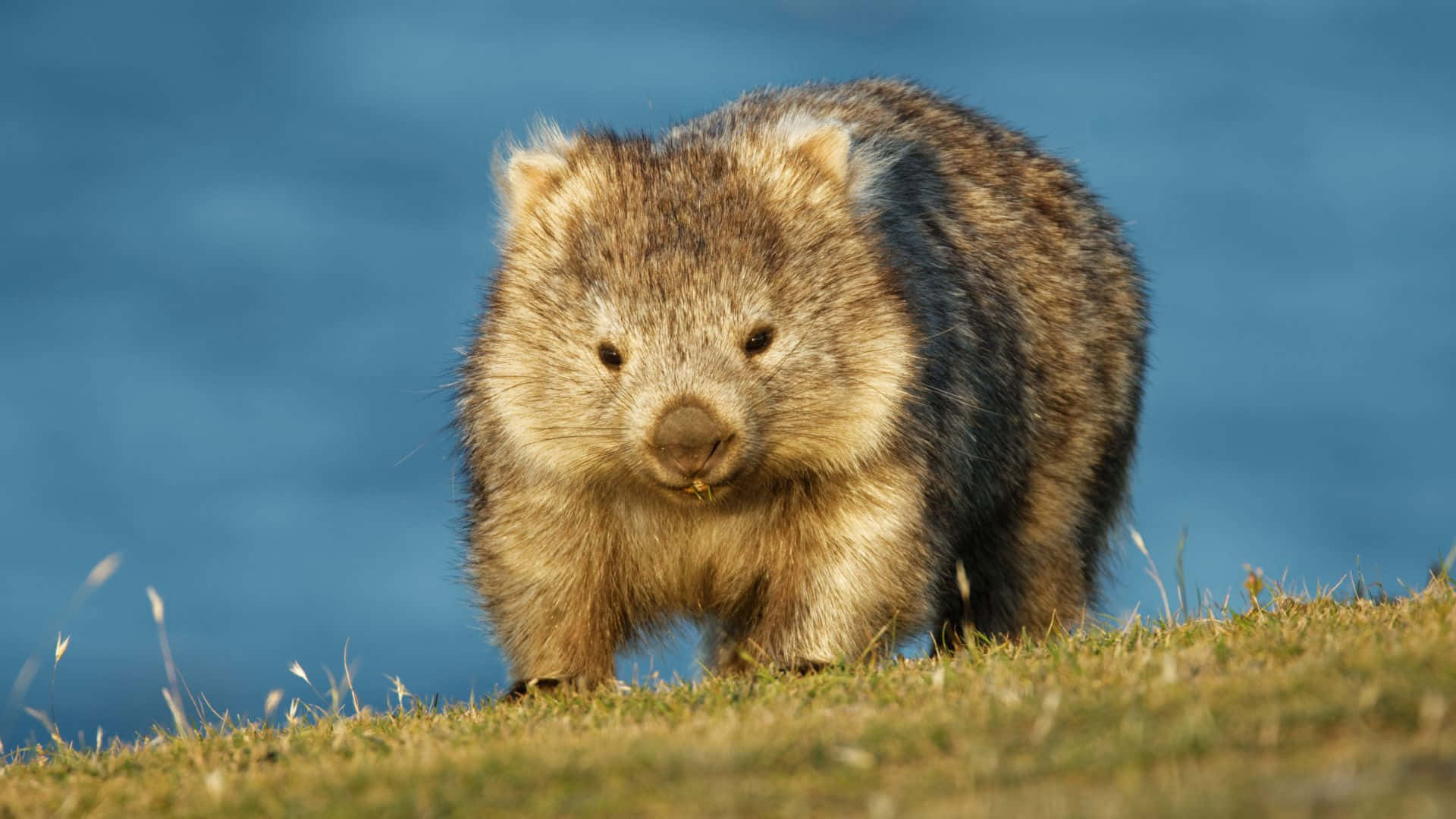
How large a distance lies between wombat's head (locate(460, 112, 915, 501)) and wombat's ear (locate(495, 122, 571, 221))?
0.01 metres

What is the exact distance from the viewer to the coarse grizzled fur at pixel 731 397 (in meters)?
6.54

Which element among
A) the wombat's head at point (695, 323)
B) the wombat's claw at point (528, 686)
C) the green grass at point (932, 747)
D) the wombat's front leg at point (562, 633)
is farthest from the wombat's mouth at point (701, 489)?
the wombat's claw at point (528, 686)

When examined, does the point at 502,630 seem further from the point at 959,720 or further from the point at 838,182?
the point at 959,720

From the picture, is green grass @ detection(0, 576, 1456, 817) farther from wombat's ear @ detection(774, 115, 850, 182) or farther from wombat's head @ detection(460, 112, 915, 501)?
wombat's ear @ detection(774, 115, 850, 182)

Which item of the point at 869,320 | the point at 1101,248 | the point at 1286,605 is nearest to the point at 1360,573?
the point at 1286,605

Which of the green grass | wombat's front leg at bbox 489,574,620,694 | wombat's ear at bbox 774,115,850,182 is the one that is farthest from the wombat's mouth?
wombat's ear at bbox 774,115,850,182

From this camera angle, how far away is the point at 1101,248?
9.59 meters

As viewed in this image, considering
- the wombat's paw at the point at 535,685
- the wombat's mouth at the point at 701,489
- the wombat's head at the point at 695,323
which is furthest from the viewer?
the wombat's paw at the point at 535,685

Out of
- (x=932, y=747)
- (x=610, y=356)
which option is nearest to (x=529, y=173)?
(x=610, y=356)

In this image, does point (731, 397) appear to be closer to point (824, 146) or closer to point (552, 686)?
point (824, 146)

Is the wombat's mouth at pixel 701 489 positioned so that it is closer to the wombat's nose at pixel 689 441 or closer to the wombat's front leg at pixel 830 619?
the wombat's nose at pixel 689 441

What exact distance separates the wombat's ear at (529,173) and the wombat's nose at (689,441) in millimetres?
1592

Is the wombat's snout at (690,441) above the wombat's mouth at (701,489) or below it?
above

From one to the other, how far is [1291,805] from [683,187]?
427 cm
